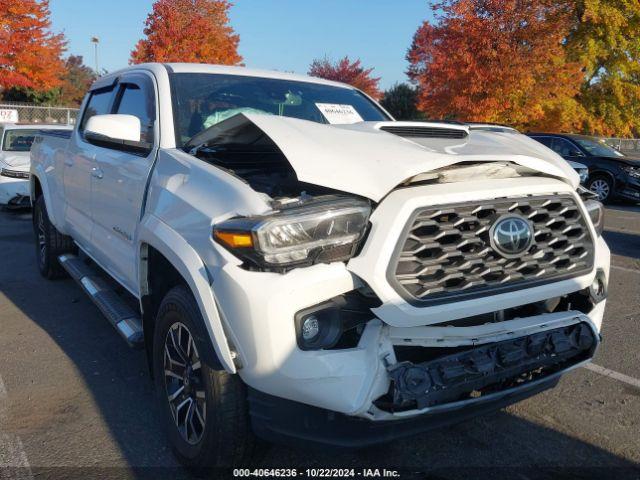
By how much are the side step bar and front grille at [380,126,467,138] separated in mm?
1753

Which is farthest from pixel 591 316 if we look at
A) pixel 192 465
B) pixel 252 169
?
pixel 192 465

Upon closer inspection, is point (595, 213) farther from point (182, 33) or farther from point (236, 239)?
point (182, 33)

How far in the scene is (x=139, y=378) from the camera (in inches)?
149

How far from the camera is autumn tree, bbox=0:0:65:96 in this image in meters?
23.1

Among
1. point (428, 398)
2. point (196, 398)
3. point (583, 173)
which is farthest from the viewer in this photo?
point (583, 173)

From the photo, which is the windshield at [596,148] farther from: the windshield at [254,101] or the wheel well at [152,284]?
the wheel well at [152,284]

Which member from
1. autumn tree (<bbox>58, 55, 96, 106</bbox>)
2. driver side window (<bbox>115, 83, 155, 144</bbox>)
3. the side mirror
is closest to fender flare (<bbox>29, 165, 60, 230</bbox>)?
driver side window (<bbox>115, 83, 155, 144</bbox>)

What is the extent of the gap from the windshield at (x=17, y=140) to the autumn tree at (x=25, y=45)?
14.3 metres

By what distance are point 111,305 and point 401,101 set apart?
35756 mm

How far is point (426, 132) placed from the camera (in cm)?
296

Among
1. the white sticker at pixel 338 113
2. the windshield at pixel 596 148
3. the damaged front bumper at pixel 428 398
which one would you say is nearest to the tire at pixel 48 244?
the white sticker at pixel 338 113

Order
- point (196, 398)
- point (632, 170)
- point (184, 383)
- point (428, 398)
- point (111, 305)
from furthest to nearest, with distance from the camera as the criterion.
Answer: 1. point (632, 170)
2. point (111, 305)
3. point (184, 383)
4. point (196, 398)
5. point (428, 398)

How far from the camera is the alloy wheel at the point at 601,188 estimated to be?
1359 cm

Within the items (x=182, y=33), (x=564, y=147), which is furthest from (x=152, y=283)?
(x=182, y=33)
